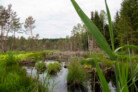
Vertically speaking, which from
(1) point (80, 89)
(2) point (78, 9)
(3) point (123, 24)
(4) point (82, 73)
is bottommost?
(1) point (80, 89)

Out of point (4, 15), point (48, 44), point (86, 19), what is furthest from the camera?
point (48, 44)

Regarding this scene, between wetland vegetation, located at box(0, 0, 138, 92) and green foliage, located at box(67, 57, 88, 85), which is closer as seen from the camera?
wetland vegetation, located at box(0, 0, 138, 92)

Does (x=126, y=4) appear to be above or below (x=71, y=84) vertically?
above

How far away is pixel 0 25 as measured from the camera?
1927cm

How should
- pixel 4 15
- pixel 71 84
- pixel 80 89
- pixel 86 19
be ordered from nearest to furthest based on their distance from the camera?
pixel 86 19 < pixel 80 89 < pixel 71 84 < pixel 4 15

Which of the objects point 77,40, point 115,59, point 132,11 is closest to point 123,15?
point 132,11

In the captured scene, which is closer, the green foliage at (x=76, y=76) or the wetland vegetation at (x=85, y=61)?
the wetland vegetation at (x=85, y=61)

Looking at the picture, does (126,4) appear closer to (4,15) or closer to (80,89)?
(80,89)

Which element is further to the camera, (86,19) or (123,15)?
(123,15)

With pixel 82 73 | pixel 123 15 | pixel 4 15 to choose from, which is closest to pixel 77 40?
pixel 123 15

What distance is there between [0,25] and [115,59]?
79.3 feet

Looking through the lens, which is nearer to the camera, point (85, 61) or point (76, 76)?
point (76, 76)

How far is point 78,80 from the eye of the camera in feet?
13.6

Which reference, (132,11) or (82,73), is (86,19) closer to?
(82,73)
